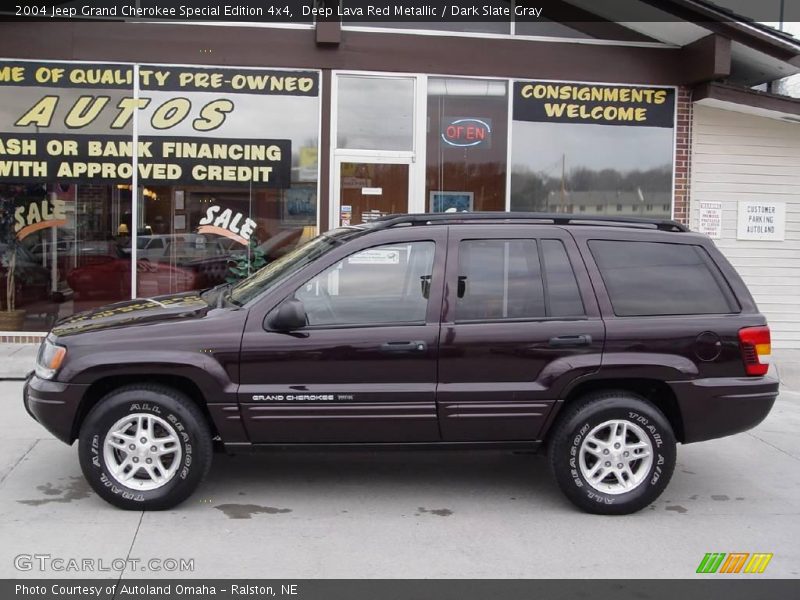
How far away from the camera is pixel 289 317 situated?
4805mm

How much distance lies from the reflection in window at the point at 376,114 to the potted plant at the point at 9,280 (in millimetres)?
4392

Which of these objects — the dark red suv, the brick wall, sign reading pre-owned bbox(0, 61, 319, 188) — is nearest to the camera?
the dark red suv

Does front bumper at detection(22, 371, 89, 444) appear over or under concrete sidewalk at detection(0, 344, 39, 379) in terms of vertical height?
over

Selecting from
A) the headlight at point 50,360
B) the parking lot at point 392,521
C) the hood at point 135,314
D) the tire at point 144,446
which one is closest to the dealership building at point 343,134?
the parking lot at point 392,521

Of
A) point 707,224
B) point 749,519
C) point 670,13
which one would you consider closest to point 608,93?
point 670,13

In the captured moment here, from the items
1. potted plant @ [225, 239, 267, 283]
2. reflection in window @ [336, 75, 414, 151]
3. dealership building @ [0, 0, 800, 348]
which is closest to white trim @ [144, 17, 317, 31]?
dealership building @ [0, 0, 800, 348]

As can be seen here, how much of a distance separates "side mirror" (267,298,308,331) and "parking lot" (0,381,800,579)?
2.99 feet

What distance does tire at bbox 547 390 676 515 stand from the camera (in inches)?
200

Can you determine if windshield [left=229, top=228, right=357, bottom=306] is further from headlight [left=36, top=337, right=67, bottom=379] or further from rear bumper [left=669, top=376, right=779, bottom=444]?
rear bumper [left=669, top=376, right=779, bottom=444]

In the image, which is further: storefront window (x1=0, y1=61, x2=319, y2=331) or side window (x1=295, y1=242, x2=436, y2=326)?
storefront window (x1=0, y1=61, x2=319, y2=331)

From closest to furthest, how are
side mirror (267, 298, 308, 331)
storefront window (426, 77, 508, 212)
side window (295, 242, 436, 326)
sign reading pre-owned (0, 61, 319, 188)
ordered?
side mirror (267, 298, 308, 331) → side window (295, 242, 436, 326) → sign reading pre-owned (0, 61, 319, 188) → storefront window (426, 77, 508, 212)

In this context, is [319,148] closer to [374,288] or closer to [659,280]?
[374,288]

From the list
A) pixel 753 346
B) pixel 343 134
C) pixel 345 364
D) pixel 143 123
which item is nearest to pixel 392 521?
pixel 345 364

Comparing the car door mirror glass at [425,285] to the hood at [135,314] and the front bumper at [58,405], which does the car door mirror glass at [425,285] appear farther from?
the front bumper at [58,405]
